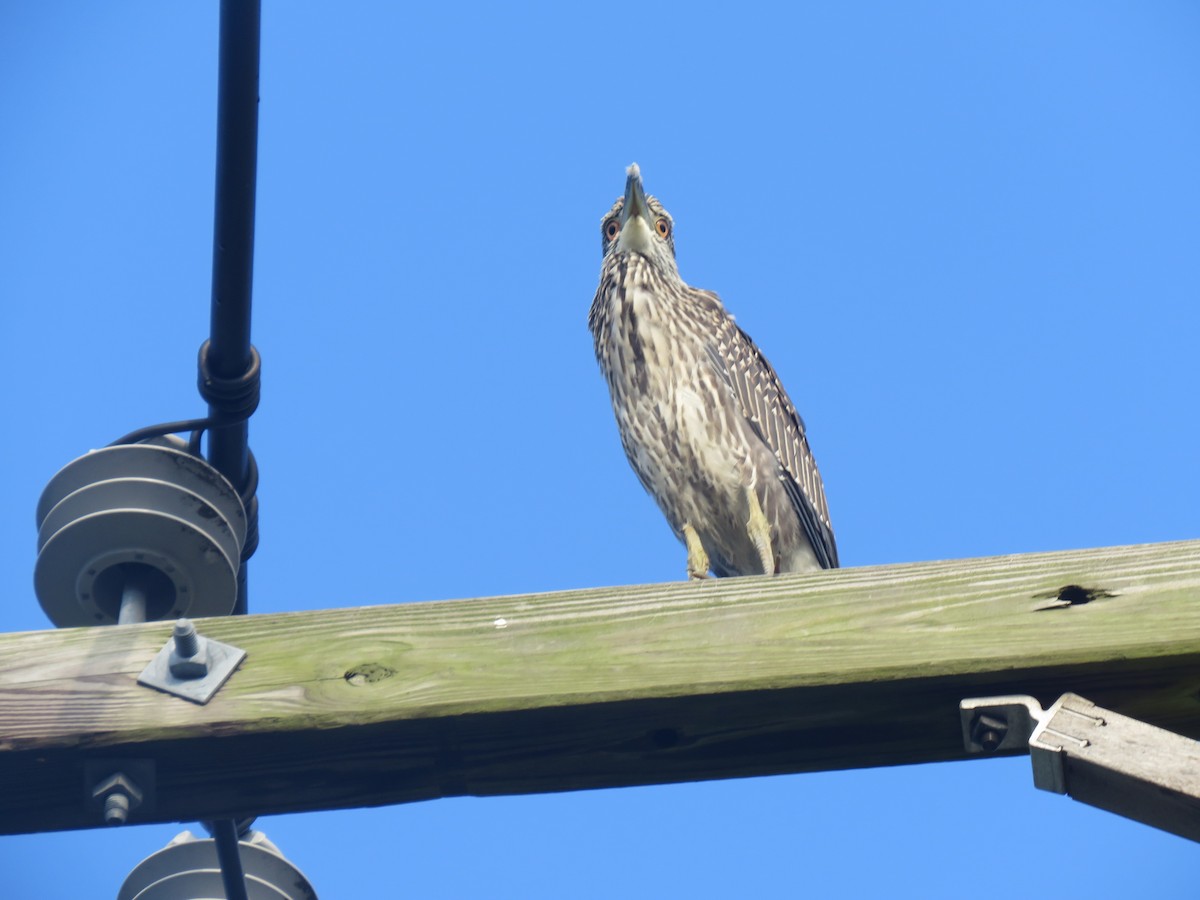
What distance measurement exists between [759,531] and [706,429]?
36cm

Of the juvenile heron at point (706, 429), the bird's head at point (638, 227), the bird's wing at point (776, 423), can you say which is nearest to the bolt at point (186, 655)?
the juvenile heron at point (706, 429)

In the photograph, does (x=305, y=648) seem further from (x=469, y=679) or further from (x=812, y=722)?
(x=812, y=722)

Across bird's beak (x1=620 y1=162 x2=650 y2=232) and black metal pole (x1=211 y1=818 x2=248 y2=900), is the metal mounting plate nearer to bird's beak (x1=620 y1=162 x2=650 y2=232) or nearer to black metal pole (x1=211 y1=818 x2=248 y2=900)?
black metal pole (x1=211 y1=818 x2=248 y2=900)

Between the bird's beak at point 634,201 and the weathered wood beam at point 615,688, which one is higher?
the bird's beak at point 634,201

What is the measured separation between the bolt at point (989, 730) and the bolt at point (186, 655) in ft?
3.38

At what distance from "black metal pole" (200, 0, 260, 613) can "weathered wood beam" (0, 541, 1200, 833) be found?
1.92 feet

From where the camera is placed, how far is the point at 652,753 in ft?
6.86

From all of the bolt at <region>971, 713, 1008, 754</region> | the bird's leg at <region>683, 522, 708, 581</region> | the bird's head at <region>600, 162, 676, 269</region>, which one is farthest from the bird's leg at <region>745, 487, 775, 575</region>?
the bolt at <region>971, 713, 1008, 754</region>

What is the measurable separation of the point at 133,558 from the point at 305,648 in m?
0.44

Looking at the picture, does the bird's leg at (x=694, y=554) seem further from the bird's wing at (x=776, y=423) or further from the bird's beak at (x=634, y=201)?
the bird's beak at (x=634, y=201)

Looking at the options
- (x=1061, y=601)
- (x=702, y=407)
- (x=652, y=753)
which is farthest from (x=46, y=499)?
(x=702, y=407)

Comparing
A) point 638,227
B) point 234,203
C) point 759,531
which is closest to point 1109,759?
point 234,203

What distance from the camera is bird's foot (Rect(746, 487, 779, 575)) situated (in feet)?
15.9

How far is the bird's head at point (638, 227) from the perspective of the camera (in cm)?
573
